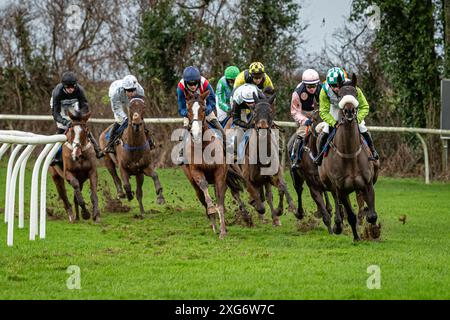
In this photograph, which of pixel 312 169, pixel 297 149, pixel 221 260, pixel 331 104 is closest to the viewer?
pixel 221 260

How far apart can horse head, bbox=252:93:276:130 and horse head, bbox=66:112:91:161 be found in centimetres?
257

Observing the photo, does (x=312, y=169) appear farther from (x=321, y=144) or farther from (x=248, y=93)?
(x=248, y=93)

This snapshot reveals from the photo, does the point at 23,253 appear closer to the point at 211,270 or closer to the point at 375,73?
the point at 211,270

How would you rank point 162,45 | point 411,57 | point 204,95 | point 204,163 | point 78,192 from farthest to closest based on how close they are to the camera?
1. point 162,45
2. point 411,57
3. point 78,192
4. point 204,163
5. point 204,95

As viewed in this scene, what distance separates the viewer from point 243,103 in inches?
523

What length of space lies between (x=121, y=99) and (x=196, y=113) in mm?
3622

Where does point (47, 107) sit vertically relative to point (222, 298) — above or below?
above

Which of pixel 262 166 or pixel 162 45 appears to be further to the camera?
pixel 162 45

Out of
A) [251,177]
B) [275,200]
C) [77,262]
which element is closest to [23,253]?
[77,262]

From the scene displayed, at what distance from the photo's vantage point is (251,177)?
13172 mm

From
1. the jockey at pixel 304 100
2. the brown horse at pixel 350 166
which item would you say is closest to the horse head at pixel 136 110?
the jockey at pixel 304 100

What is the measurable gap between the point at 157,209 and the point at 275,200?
2092mm

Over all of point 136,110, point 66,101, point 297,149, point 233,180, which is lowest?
point 233,180

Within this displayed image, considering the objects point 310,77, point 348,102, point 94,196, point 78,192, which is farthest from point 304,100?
point 78,192
